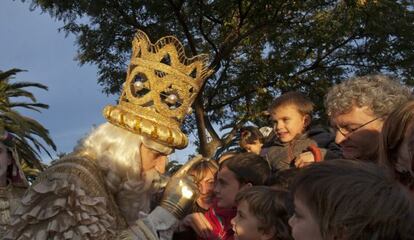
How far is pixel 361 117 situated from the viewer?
10.9 ft

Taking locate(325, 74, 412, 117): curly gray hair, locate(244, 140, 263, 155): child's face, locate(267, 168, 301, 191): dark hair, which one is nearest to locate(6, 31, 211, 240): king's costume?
locate(267, 168, 301, 191): dark hair

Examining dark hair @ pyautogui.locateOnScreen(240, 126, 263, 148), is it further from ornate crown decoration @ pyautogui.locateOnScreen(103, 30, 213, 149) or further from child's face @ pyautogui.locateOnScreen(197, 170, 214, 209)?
ornate crown decoration @ pyautogui.locateOnScreen(103, 30, 213, 149)

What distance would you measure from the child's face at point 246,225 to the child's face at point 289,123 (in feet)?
4.15

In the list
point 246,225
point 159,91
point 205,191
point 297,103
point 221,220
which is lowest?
point 246,225

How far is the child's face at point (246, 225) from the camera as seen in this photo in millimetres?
3184

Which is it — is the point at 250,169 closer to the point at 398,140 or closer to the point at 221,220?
the point at 221,220

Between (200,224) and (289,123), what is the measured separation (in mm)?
909

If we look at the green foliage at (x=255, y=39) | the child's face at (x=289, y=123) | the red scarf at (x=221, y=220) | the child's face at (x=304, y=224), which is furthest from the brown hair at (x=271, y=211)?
the green foliage at (x=255, y=39)

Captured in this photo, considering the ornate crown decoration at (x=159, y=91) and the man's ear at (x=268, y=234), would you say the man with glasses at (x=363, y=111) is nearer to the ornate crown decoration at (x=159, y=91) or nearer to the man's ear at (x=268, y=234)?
the man's ear at (x=268, y=234)

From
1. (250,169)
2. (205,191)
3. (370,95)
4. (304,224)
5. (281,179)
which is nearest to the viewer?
(304,224)

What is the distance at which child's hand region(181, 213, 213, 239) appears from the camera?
4.23 m

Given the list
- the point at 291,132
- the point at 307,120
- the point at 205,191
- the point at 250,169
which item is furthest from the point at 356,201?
the point at 205,191

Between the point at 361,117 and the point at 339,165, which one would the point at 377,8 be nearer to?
the point at 361,117

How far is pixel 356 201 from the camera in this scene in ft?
6.04
